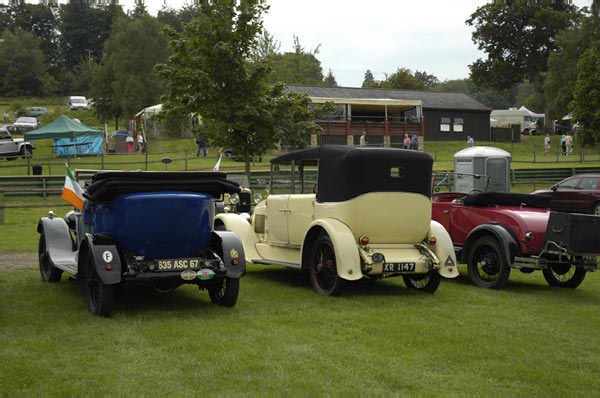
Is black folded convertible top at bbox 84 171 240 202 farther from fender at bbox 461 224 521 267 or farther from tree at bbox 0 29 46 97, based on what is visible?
tree at bbox 0 29 46 97

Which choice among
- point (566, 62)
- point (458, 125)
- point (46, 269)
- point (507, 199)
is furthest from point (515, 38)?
point (46, 269)

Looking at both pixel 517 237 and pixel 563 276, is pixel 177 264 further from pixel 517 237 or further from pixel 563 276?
pixel 563 276

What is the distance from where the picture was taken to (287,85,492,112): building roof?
50.1 meters

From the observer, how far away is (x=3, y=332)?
6.98 metres

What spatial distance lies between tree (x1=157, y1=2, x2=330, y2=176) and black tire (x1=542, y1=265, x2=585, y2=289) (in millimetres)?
8917

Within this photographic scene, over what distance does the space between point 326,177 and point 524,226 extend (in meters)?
3.06

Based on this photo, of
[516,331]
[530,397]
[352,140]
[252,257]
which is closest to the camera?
[530,397]

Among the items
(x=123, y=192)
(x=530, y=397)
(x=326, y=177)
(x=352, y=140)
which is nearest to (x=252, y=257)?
(x=326, y=177)

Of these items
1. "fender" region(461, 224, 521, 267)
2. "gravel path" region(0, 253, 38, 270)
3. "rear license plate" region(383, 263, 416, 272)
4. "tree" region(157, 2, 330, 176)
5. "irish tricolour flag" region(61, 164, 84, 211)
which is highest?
"tree" region(157, 2, 330, 176)

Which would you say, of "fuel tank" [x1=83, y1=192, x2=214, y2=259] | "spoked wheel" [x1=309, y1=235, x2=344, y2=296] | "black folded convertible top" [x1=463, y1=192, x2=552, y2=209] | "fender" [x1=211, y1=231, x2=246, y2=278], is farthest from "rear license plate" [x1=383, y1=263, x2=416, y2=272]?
"fuel tank" [x1=83, y1=192, x2=214, y2=259]

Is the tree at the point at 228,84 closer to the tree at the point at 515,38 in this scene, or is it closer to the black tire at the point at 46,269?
the black tire at the point at 46,269

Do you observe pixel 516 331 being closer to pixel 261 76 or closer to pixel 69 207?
pixel 261 76

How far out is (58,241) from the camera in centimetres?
1009

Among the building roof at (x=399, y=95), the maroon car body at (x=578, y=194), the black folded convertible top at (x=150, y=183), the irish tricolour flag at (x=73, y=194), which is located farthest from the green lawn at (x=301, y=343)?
the building roof at (x=399, y=95)
